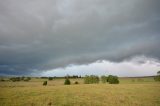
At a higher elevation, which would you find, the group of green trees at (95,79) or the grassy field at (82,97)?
the group of green trees at (95,79)

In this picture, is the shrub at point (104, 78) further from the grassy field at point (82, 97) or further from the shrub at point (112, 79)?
the grassy field at point (82, 97)

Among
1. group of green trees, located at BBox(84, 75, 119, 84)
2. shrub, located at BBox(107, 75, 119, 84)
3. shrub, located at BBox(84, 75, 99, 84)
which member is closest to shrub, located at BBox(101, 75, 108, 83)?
group of green trees, located at BBox(84, 75, 119, 84)

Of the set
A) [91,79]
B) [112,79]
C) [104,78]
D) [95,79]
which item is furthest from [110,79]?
[91,79]

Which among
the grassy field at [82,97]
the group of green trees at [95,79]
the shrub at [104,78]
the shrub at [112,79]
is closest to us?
the grassy field at [82,97]

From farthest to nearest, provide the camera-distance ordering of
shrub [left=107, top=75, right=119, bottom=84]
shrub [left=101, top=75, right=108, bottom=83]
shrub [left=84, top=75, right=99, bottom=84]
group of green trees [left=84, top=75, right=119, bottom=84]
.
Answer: shrub [left=101, top=75, right=108, bottom=83]
shrub [left=84, top=75, right=99, bottom=84]
group of green trees [left=84, top=75, right=119, bottom=84]
shrub [left=107, top=75, right=119, bottom=84]

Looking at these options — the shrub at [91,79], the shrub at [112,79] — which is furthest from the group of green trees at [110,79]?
the shrub at [91,79]

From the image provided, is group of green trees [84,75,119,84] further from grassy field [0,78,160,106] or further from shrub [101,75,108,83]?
grassy field [0,78,160,106]

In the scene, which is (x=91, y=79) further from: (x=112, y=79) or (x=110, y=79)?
(x=112, y=79)

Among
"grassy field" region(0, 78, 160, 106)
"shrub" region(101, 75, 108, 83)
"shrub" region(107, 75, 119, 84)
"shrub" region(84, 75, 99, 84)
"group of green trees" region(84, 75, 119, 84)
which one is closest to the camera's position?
"grassy field" region(0, 78, 160, 106)

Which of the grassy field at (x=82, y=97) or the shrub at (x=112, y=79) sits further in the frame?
the shrub at (x=112, y=79)

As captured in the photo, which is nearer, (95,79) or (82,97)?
(82,97)

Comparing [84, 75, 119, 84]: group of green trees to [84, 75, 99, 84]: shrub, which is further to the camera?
[84, 75, 99, 84]: shrub

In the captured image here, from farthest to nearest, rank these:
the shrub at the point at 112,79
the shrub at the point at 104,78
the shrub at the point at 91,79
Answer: the shrub at the point at 104,78 < the shrub at the point at 91,79 < the shrub at the point at 112,79

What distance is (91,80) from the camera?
14288 centimetres
